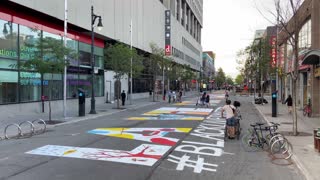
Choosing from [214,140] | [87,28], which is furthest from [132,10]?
[214,140]

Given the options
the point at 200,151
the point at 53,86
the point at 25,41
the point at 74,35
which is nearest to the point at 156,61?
the point at 74,35

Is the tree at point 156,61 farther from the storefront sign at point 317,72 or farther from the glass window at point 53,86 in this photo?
the storefront sign at point 317,72

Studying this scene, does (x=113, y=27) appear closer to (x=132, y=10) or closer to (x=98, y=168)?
(x=132, y=10)

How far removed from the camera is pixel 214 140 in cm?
1541

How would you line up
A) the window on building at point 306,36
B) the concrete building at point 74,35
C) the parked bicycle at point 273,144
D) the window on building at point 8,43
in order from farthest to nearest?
the window on building at point 306,36
the concrete building at point 74,35
the window on building at point 8,43
the parked bicycle at point 273,144

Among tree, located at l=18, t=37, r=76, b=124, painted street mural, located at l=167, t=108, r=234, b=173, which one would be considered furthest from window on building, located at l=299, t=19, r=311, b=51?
tree, located at l=18, t=37, r=76, b=124

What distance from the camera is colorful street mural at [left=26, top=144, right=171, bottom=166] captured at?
11094mm

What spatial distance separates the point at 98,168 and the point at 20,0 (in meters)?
19.8

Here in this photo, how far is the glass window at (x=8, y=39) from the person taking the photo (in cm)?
2627

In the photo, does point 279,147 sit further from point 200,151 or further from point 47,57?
point 47,57

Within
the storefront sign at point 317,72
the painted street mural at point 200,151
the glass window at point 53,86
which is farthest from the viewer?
the glass window at point 53,86

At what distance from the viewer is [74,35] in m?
37.6

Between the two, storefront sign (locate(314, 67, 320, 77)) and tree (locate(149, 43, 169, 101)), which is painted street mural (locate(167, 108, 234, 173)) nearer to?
storefront sign (locate(314, 67, 320, 77))

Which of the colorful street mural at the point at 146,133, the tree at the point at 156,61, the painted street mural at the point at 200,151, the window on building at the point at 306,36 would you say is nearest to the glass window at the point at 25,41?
the colorful street mural at the point at 146,133
